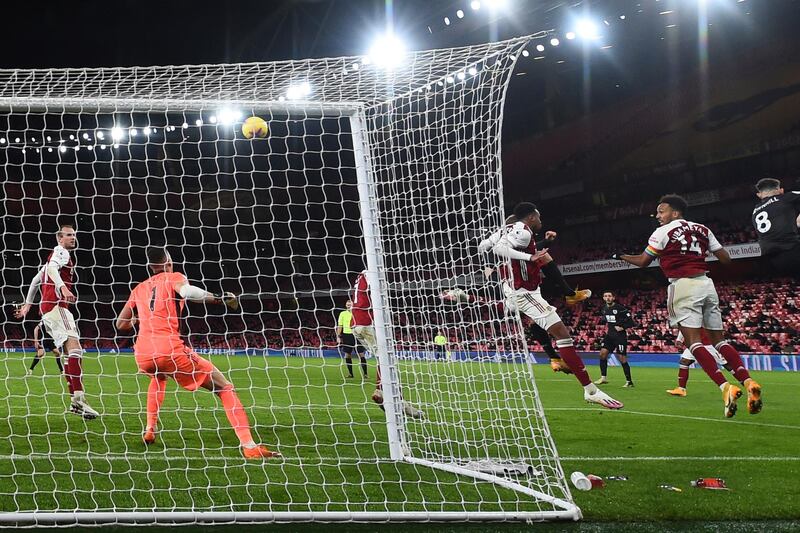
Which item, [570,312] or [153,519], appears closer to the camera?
[153,519]

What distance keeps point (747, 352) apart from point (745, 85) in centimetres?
1047

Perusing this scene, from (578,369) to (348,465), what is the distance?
2795mm

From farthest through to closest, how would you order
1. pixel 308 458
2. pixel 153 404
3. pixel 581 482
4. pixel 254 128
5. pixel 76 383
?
1. pixel 76 383
2. pixel 254 128
3. pixel 153 404
4. pixel 308 458
5. pixel 581 482

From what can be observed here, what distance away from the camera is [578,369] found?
6.95 m

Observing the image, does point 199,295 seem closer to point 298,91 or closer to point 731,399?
point 298,91

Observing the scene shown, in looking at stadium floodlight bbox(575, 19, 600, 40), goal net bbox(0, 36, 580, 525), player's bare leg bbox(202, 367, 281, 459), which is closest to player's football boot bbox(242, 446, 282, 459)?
player's bare leg bbox(202, 367, 281, 459)

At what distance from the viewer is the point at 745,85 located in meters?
25.4

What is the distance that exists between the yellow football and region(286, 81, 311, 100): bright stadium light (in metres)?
0.57

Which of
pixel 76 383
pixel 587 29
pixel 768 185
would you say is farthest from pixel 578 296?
pixel 587 29

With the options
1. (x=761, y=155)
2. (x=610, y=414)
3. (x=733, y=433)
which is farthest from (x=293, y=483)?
(x=761, y=155)

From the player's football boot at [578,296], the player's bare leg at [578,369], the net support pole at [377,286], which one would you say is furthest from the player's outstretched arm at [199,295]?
the player's football boot at [578,296]

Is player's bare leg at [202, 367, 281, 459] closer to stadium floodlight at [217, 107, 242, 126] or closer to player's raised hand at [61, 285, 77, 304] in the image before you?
player's raised hand at [61, 285, 77, 304]

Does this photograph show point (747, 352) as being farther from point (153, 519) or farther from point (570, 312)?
point (153, 519)

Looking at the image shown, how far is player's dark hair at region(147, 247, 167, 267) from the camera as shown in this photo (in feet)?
17.9
